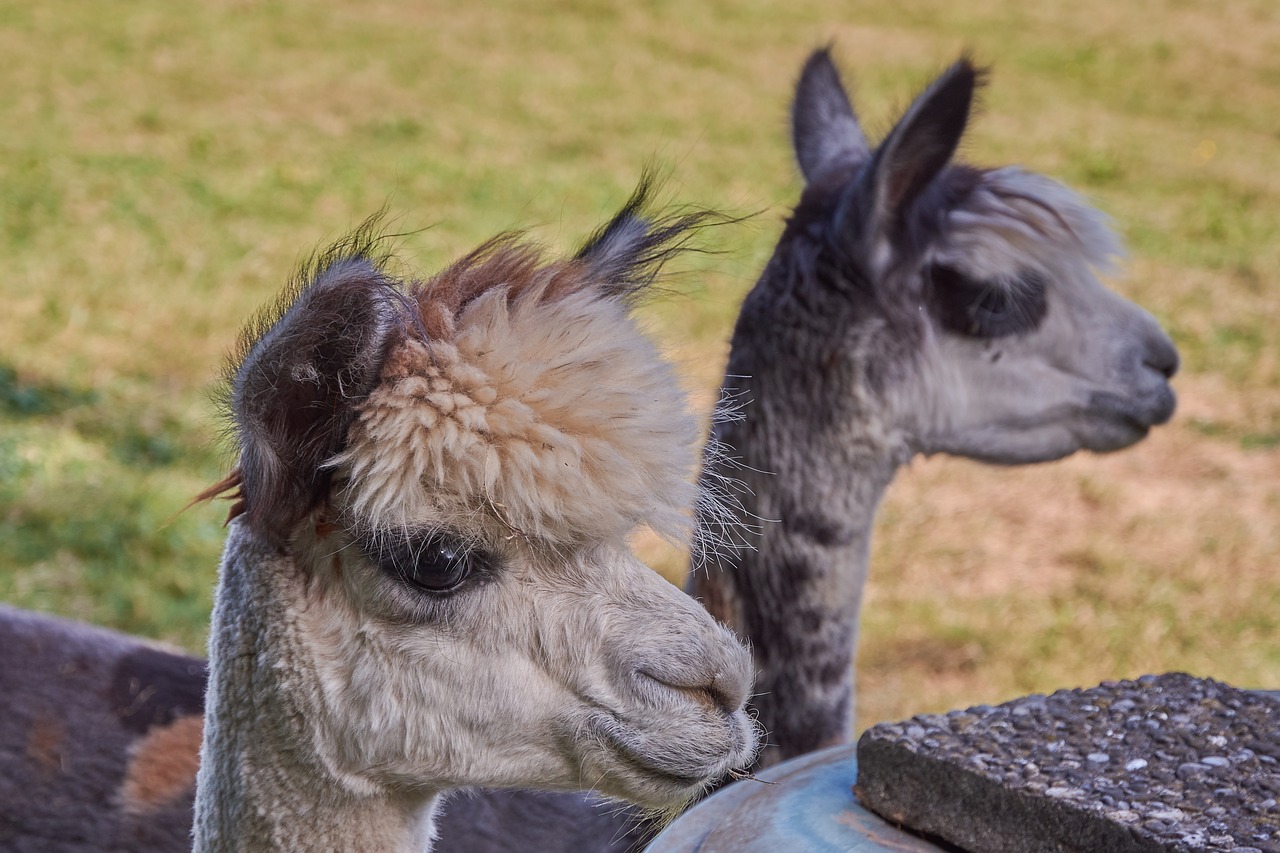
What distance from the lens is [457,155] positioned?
10469 millimetres

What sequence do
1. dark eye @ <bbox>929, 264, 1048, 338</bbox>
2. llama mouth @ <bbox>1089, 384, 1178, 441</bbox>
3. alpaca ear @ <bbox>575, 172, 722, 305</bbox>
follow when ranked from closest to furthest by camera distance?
1. alpaca ear @ <bbox>575, 172, 722, 305</bbox>
2. dark eye @ <bbox>929, 264, 1048, 338</bbox>
3. llama mouth @ <bbox>1089, 384, 1178, 441</bbox>

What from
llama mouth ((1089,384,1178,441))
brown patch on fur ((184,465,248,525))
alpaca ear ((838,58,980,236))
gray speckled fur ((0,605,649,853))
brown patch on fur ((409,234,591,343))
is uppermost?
alpaca ear ((838,58,980,236))

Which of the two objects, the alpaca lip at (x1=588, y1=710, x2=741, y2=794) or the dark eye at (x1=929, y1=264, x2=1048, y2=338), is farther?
the dark eye at (x1=929, y1=264, x2=1048, y2=338)

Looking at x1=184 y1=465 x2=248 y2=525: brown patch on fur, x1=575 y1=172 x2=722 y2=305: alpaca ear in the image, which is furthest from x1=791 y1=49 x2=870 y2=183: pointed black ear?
x1=184 y1=465 x2=248 y2=525: brown patch on fur

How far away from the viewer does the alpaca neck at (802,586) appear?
272 cm

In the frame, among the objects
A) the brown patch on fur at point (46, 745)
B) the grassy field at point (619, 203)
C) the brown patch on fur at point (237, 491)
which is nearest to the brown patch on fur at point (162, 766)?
the brown patch on fur at point (46, 745)

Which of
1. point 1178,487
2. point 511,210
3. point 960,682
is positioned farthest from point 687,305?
point 960,682

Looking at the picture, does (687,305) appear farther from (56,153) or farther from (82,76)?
(82,76)

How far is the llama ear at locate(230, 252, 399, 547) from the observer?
64.1 inches

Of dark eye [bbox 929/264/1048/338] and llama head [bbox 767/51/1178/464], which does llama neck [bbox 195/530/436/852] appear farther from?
dark eye [bbox 929/264/1048/338]

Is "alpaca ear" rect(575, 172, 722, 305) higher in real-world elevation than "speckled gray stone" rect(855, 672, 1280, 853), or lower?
higher

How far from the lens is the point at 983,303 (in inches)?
119

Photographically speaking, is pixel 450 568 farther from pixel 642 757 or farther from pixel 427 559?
pixel 642 757

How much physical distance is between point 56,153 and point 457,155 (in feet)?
9.05
